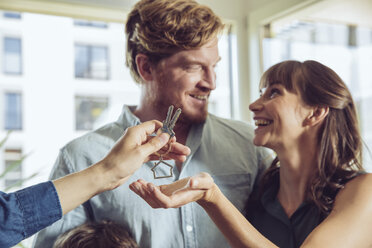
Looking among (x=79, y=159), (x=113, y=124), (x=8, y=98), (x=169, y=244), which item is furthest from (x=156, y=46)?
(x=8, y=98)

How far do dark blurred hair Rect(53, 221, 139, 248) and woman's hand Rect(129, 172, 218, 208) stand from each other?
12.2 inches

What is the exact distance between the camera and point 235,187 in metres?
1.56

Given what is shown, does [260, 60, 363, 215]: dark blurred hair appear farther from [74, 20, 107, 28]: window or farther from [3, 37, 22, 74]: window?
[3, 37, 22, 74]: window

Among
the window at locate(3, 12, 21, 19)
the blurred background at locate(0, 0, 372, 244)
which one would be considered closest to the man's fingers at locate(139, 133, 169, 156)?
the blurred background at locate(0, 0, 372, 244)

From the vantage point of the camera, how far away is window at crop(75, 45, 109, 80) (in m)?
2.11

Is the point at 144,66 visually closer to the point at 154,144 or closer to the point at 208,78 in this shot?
the point at 208,78

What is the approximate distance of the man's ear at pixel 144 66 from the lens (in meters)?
1.60

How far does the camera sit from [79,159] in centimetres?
149

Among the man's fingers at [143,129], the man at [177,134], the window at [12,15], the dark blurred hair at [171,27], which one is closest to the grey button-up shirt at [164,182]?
the man at [177,134]

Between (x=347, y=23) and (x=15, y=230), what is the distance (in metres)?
2.31

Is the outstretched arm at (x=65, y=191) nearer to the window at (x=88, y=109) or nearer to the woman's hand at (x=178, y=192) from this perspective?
the woman's hand at (x=178, y=192)

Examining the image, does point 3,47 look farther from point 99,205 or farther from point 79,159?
point 99,205

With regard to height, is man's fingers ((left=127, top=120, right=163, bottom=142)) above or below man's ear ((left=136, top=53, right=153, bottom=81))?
below

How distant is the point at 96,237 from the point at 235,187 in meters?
0.54
